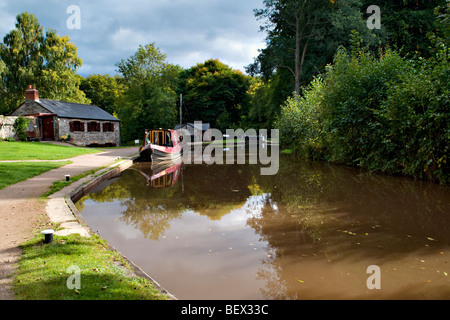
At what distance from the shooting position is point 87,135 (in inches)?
1189

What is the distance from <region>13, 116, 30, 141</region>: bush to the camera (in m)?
23.9

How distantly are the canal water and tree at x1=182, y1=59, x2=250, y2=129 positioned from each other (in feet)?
153

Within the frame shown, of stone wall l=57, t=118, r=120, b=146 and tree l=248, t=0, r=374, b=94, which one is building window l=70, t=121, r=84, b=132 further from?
tree l=248, t=0, r=374, b=94

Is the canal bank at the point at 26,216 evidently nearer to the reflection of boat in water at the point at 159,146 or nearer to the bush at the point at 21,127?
the reflection of boat in water at the point at 159,146

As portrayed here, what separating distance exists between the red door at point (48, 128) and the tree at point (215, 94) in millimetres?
28058

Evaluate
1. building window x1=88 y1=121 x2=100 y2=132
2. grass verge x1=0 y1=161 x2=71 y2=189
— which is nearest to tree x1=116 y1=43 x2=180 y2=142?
building window x1=88 y1=121 x2=100 y2=132

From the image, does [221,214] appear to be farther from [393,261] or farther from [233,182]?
[233,182]

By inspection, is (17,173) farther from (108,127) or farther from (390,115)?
(108,127)

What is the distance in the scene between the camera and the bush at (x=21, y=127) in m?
23.9

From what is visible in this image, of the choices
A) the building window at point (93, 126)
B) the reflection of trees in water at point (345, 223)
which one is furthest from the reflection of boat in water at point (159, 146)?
the building window at point (93, 126)

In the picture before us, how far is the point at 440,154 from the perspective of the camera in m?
8.45

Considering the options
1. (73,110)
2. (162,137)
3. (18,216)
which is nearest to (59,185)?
(18,216)

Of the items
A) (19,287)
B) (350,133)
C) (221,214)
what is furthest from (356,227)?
(350,133)
